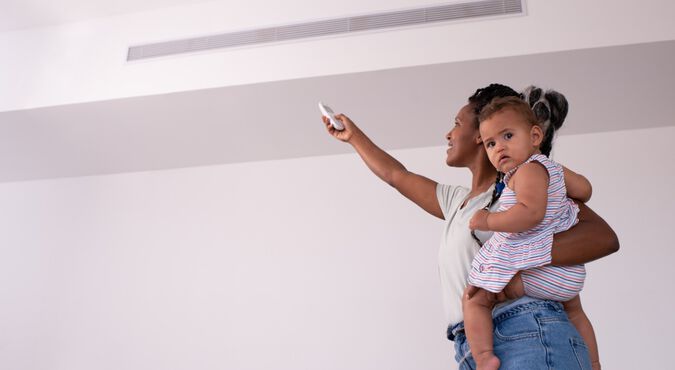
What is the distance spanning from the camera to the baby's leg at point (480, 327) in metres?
1.07

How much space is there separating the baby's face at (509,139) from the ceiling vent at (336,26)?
192cm

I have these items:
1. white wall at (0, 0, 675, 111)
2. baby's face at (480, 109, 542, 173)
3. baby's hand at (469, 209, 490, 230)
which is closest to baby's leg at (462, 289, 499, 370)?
baby's hand at (469, 209, 490, 230)

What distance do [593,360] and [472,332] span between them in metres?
0.30

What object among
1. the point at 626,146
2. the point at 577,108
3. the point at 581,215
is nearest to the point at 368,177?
the point at 577,108

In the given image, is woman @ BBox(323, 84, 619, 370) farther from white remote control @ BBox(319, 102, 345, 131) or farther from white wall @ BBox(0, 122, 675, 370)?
white wall @ BBox(0, 122, 675, 370)

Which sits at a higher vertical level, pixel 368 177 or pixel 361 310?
pixel 368 177

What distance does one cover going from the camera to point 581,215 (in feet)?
4.04

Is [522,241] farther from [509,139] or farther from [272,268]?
[272,268]

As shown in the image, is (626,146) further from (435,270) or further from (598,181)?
(435,270)

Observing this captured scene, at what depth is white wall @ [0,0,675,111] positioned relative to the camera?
2953mm

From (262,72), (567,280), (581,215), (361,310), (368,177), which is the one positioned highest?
(262,72)

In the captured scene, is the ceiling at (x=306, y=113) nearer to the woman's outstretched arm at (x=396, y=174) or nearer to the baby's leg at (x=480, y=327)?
the woman's outstretched arm at (x=396, y=174)

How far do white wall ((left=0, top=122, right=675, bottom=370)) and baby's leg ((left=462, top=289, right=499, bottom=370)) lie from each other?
222 centimetres

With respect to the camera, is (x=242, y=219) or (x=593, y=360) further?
(x=242, y=219)
